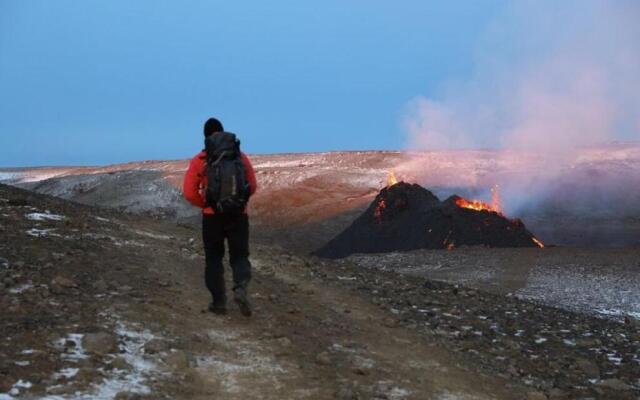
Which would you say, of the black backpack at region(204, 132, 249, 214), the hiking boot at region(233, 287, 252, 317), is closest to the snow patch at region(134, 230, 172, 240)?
the hiking boot at region(233, 287, 252, 317)

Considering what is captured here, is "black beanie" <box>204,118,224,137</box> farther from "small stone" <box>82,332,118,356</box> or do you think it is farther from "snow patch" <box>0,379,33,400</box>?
"snow patch" <box>0,379,33,400</box>

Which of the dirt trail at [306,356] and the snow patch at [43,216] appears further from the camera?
the snow patch at [43,216]

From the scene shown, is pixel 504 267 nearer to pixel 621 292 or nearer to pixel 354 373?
pixel 621 292

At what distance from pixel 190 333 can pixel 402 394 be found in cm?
197

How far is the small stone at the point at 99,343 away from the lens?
18.1 feet

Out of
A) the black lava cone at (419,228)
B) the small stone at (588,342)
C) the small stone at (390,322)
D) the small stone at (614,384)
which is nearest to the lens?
the small stone at (614,384)

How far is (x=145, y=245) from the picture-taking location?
11141 millimetres

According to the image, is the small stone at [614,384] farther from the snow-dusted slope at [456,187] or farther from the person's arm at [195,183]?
the snow-dusted slope at [456,187]

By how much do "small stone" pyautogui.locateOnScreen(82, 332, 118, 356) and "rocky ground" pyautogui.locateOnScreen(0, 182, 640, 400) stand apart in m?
0.01

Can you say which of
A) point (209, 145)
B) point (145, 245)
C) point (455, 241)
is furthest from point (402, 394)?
point (455, 241)

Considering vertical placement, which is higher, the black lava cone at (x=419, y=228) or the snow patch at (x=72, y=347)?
the snow patch at (x=72, y=347)

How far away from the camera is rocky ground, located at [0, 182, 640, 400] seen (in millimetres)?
5223

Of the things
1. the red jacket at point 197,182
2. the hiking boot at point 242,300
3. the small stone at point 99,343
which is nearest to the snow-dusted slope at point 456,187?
the hiking boot at point 242,300

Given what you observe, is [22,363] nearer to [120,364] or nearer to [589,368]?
[120,364]
